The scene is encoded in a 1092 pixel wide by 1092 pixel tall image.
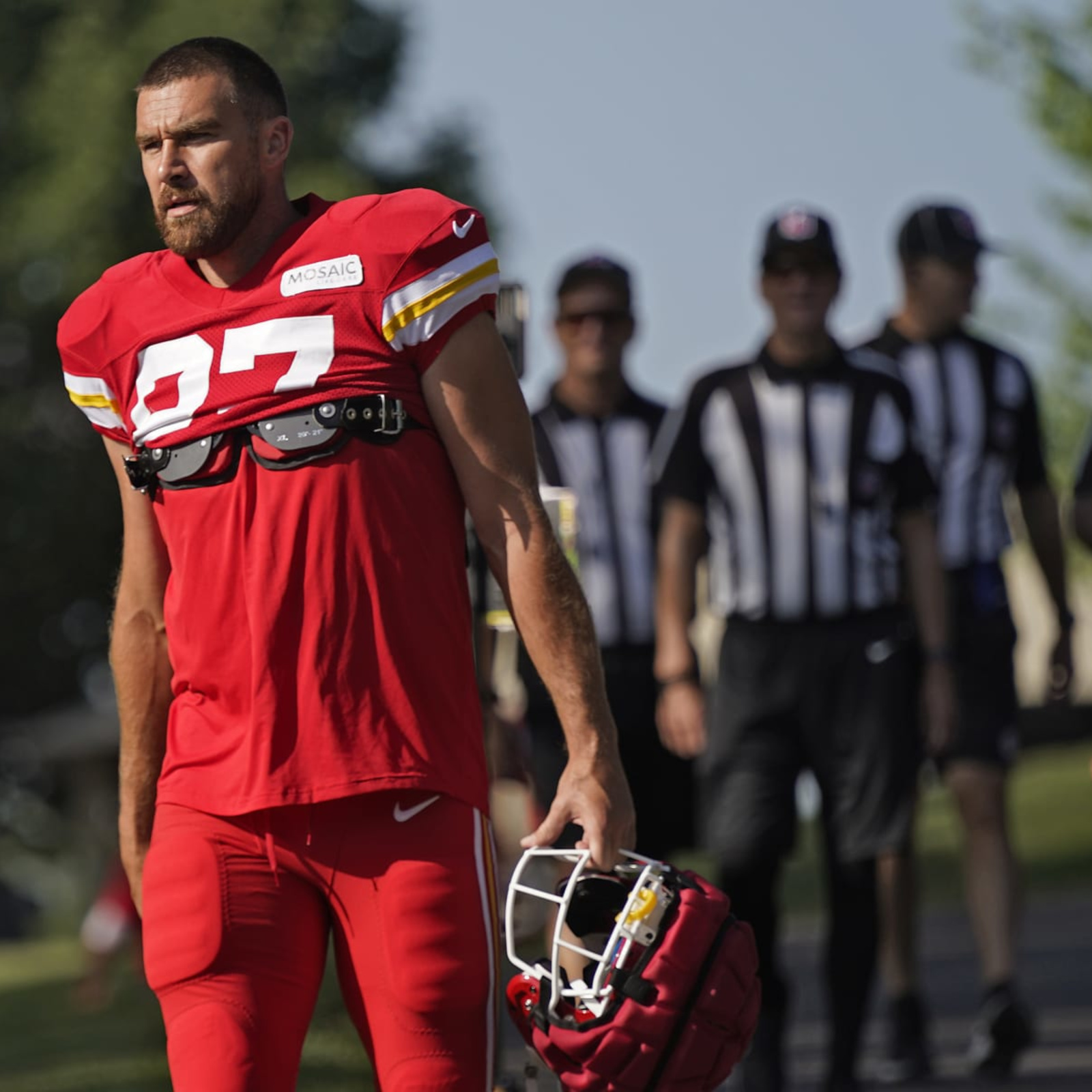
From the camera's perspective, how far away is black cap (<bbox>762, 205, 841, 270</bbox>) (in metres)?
7.18

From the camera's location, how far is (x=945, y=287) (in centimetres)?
840

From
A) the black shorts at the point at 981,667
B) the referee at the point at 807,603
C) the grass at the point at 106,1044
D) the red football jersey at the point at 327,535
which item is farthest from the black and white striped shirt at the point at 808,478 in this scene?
the red football jersey at the point at 327,535

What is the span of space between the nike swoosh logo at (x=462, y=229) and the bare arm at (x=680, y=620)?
3.63m

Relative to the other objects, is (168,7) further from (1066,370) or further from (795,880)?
(795,880)

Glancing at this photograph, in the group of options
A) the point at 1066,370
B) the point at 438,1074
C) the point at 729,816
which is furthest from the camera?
the point at 1066,370

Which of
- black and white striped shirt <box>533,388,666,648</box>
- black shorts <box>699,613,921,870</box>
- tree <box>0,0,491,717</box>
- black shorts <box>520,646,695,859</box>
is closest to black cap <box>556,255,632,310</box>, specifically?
black and white striped shirt <box>533,388,666,648</box>

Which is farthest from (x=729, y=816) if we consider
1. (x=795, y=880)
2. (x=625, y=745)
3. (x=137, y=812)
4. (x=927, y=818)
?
(x=927, y=818)

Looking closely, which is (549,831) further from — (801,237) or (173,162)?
(801,237)

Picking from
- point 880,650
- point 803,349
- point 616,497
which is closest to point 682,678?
point 880,650

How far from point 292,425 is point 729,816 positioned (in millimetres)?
3618

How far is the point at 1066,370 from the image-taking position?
2289 centimetres

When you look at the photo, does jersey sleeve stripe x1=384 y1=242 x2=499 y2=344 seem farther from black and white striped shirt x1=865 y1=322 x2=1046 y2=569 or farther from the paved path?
black and white striped shirt x1=865 y1=322 x2=1046 y2=569

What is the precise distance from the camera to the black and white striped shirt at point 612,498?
8008 mm

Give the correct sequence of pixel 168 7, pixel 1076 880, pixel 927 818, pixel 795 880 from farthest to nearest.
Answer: pixel 168 7 → pixel 927 818 → pixel 795 880 → pixel 1076 880
